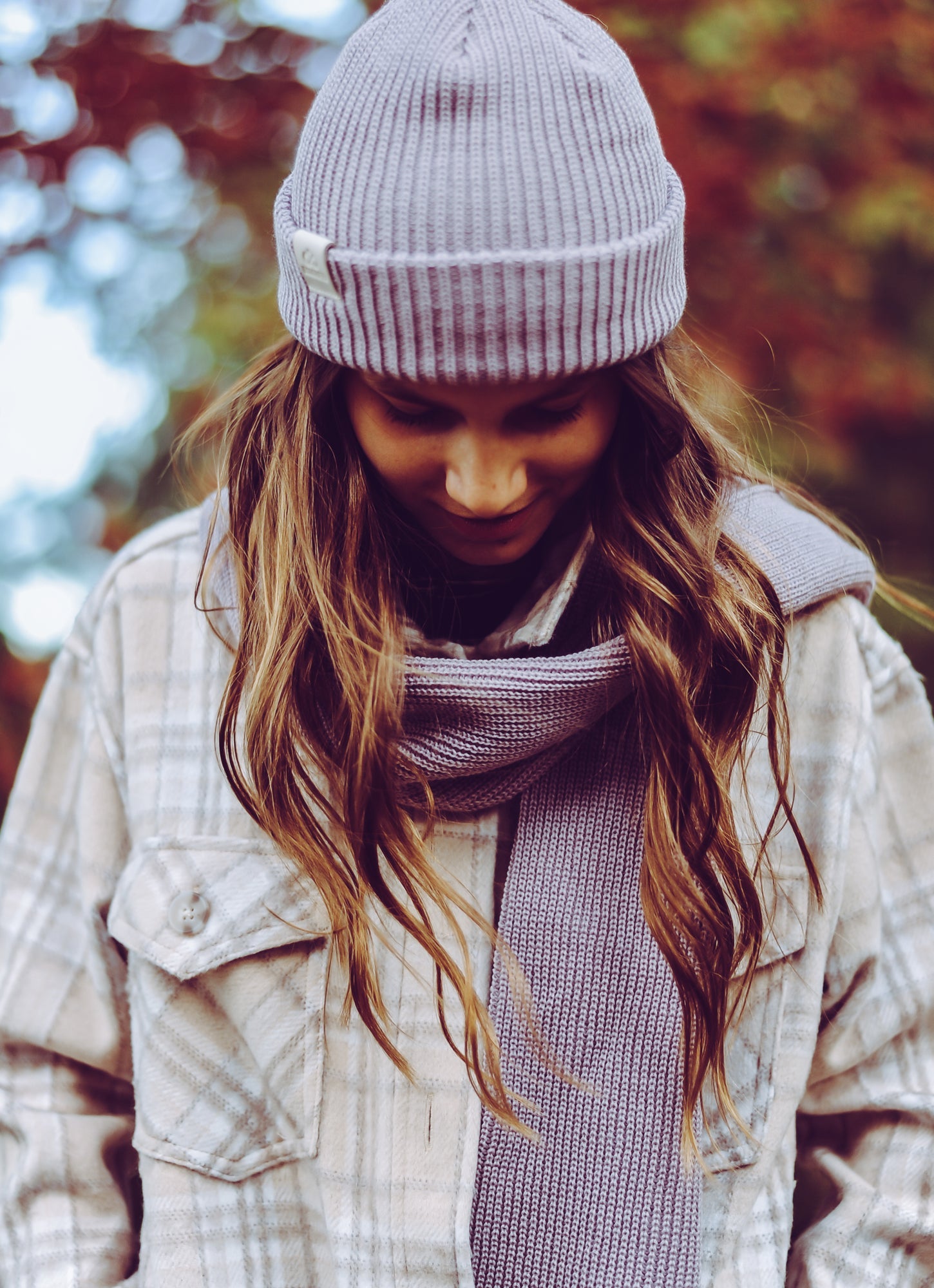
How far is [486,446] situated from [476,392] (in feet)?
0.16

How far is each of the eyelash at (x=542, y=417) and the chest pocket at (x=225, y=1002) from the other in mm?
509

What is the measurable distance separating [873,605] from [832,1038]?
0.99 metres

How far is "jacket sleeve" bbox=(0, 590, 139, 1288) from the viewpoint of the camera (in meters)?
1.38

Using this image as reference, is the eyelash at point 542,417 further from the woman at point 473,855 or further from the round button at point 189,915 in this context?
the round button at point 189,915

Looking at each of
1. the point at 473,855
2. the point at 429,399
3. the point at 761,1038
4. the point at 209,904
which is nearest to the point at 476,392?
the point at 429,399

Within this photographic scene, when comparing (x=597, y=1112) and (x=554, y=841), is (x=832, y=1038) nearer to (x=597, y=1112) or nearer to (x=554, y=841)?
(x=597, y=1112)

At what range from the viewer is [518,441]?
1092 mm

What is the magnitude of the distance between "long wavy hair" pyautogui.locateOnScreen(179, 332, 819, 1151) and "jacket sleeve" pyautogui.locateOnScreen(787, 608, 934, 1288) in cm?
16

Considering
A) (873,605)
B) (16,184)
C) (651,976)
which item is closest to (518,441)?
(651,976)

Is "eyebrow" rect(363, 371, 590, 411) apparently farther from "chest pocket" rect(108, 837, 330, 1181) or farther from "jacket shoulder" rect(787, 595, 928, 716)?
"chest pocket" rect(108, 837, 330, 1181)

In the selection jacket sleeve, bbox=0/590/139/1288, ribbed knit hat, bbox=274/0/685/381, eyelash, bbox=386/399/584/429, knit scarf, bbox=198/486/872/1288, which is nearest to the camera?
ribbed knit hat, bbox=274/0/685/381

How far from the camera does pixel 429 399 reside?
42.1 inches

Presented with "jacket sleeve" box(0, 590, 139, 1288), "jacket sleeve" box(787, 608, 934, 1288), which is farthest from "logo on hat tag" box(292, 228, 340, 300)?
"jacket sleeve" box(787, 608, 934, 1288)

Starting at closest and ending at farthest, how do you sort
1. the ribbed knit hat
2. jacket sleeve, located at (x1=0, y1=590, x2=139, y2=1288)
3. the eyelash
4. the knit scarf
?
1. the ribbed knit hat
2. the eyelash
3. the knit scarf
4. jacket sleeve, located at (x1=0, y1=590, x2=139, y2=1288)
